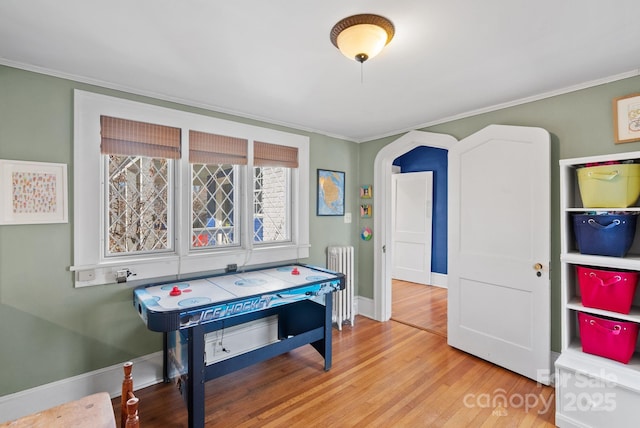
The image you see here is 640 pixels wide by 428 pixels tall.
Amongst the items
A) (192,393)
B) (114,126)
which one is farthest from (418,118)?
(192,393)

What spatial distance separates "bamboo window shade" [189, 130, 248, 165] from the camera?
8.90 ft

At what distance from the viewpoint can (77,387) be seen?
2168 mm

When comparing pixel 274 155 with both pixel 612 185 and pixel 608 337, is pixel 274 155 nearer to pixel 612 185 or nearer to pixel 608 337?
pixel 612 185

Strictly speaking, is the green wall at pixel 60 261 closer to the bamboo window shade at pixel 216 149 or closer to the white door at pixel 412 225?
the bamboo window shade at pixel 216 149

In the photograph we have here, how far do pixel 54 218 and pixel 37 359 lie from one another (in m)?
0.97

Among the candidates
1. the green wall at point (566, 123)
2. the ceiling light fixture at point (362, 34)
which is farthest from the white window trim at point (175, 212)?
the green wall at point (566, 123)

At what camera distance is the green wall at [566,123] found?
221 centimetres

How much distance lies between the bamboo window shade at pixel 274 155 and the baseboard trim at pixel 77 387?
6.52 feet

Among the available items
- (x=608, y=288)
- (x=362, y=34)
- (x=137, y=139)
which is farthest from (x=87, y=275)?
(x=608, y=288)

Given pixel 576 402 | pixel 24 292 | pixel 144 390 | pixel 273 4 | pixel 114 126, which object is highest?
pixel 273 4

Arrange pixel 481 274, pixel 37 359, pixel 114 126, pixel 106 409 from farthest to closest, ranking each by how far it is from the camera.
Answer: pixel 481 274 → pixel 114 126 → pixel 37 359 → pixel 106 409

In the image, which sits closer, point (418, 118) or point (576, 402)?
point (576, 402)

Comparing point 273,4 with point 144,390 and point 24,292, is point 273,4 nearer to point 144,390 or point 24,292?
point 24,292

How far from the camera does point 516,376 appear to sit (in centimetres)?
254
